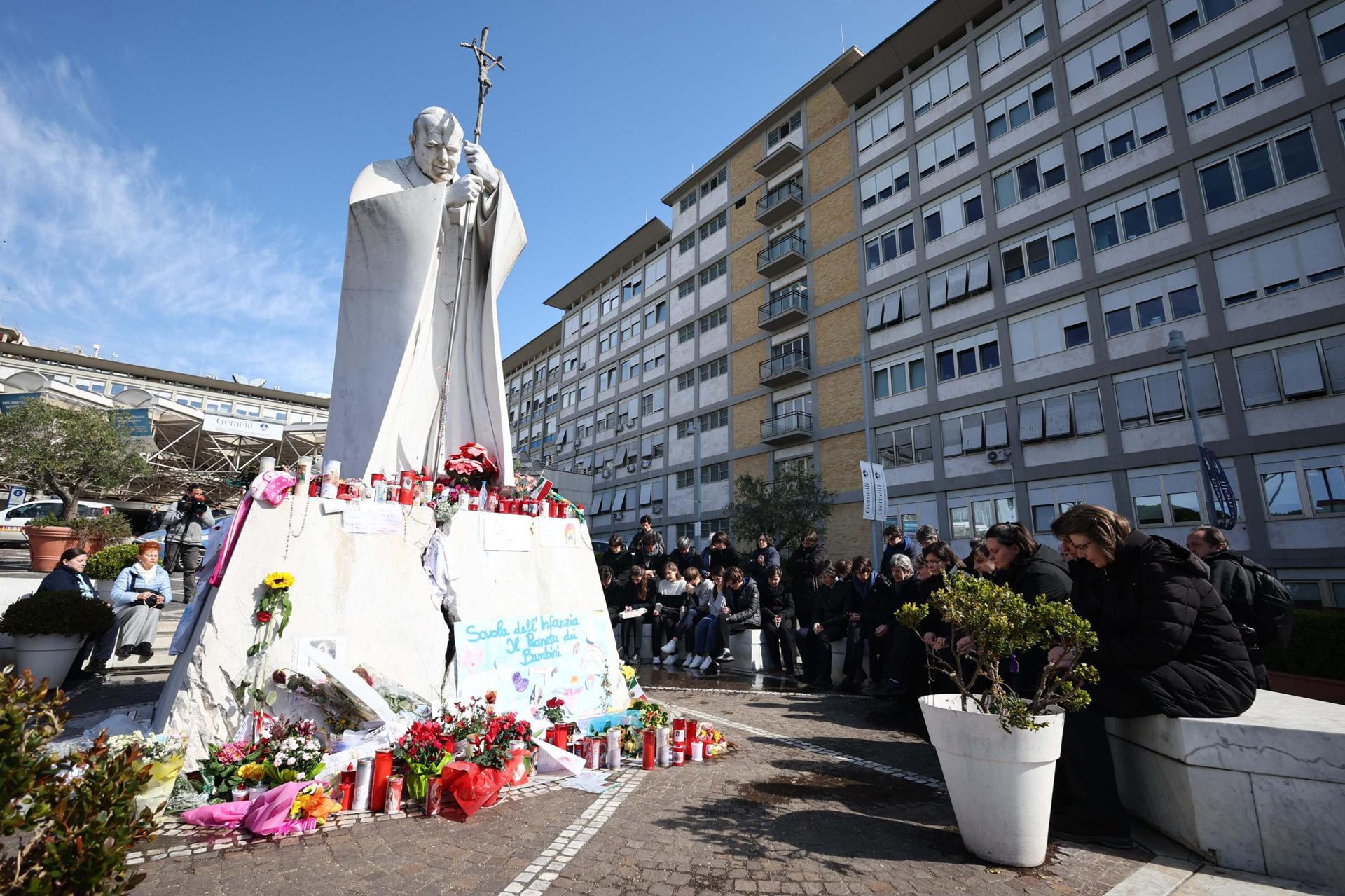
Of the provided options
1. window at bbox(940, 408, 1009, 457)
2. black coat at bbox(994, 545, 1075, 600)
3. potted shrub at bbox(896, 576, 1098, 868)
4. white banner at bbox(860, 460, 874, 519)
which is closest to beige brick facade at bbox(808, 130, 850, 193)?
window at bbox(940, 408, 1009, 457)

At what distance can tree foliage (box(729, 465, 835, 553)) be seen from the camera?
26984mm

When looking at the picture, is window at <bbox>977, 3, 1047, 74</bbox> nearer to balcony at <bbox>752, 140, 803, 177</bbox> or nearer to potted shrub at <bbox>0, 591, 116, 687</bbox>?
balcony at <bbox>752, 140, 803, 177</bbox>

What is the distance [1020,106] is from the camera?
79.7 ft

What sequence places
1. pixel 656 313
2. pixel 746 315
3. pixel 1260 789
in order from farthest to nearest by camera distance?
pixel 656 313 < pixel 746 315 < pixel 1260 789

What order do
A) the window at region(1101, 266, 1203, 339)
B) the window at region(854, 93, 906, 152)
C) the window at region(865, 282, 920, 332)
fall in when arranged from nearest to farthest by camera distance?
the window at region(1101, 266, 1203, 339)
the window at region(865, 282, 920, 332)
the window at region(854, 93, 906, 152)

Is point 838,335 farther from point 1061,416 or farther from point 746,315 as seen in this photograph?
point 1061,416

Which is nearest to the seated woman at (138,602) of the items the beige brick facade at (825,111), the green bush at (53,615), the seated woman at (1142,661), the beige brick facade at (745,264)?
the green bush at (53,615)

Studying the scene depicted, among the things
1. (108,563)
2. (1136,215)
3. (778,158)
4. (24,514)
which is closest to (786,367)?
(778,158)

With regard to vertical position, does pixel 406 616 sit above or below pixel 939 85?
below

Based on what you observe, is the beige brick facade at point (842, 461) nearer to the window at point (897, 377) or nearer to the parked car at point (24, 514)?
the window at point (897, 377)

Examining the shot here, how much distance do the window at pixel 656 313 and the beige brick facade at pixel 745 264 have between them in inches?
258

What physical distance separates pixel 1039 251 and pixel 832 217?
10332 millimetres

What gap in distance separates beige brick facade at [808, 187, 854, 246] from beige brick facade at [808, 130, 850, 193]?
845mm

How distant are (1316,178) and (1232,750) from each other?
22.3 metres
